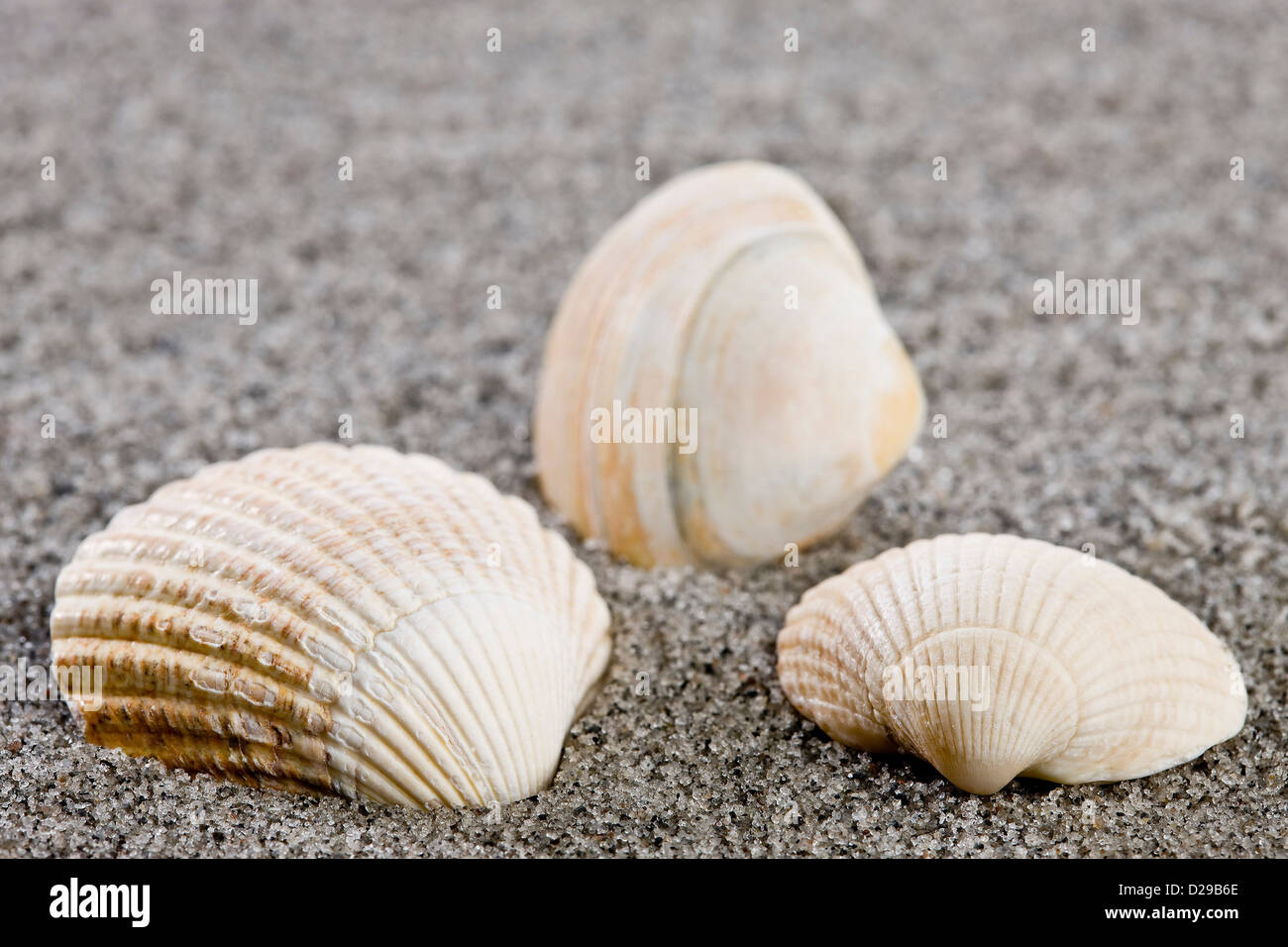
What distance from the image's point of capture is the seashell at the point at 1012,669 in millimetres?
1537

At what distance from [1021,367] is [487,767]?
5.22ft

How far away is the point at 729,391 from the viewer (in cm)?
199

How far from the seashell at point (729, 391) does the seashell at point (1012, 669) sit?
29cm

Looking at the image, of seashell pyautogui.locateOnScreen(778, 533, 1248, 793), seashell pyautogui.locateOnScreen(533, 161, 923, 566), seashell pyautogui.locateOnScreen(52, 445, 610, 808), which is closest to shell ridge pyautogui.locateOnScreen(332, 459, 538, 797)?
seashell pyautogui.locateOnScreen(52, 445, 610, 808)

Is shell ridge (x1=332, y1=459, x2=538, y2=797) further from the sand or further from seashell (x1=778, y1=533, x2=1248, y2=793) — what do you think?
seashell (x1=778, y1=533, x2=1248, y2=793)

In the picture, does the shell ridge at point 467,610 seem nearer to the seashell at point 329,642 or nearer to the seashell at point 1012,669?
the seashell at point 329,642

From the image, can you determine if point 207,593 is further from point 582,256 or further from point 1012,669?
point 582,256

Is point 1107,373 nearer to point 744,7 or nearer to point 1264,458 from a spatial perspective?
point 1264,458

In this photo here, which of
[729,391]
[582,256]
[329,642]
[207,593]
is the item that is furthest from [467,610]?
[582,256]

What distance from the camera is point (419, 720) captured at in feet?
5.06

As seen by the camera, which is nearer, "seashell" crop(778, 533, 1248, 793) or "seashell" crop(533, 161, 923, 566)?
"seashell" crop(778, 533, 1248, 793)

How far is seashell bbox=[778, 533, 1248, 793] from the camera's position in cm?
154

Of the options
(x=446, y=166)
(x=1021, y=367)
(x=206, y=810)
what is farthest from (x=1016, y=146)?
(x=206, y=810)

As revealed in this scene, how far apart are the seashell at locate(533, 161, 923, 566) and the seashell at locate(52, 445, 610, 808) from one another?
310 mm
